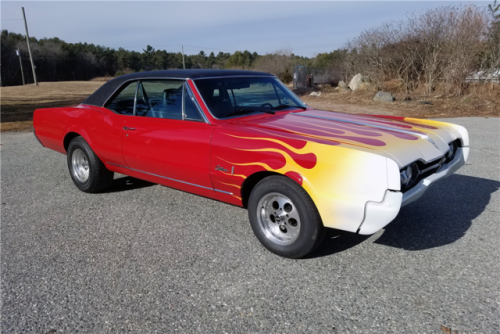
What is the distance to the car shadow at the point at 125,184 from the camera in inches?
208

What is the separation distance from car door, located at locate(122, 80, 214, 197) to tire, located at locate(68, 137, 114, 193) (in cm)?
67

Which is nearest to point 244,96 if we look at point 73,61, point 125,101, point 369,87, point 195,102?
point 195,102

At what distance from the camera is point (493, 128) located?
33.9ft

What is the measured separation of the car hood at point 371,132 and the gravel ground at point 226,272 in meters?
0.91

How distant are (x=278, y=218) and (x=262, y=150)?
1.97ft

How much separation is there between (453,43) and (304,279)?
53.5 ft

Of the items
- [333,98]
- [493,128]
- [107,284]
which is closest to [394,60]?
[333,98]

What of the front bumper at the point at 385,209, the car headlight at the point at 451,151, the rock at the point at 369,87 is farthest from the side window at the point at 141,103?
the rock at the point at 369,87

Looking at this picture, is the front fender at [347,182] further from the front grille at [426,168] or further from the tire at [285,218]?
the front grille at [426,168]

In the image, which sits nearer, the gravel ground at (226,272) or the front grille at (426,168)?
the gravel ground at (226,272)

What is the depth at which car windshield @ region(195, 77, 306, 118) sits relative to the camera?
390cm

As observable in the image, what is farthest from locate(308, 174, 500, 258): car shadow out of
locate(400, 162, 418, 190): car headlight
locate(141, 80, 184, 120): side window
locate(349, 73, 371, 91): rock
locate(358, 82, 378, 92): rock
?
locate(349, 73, 371, 91): rock

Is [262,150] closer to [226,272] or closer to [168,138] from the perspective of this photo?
[226,272]

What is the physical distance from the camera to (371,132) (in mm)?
3344
